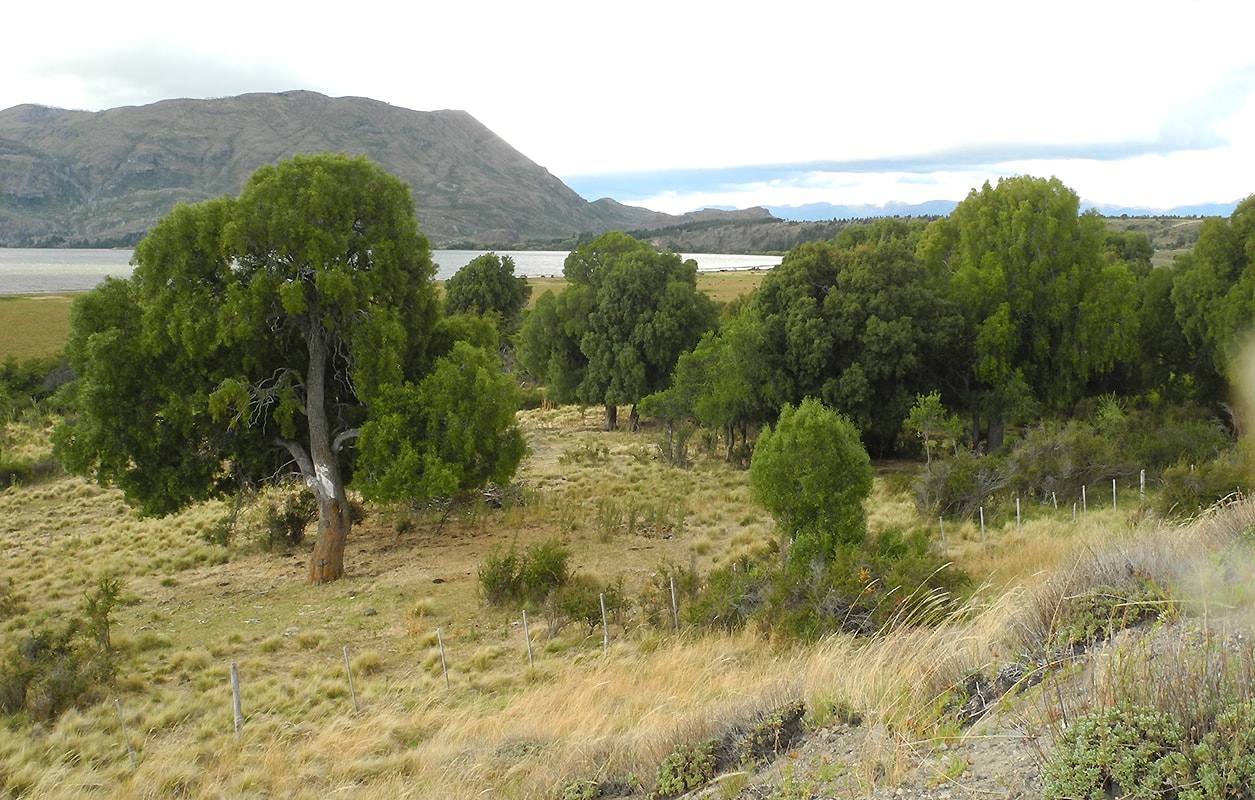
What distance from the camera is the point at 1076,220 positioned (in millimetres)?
28422

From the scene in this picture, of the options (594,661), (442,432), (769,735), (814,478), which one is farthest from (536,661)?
(769,735)

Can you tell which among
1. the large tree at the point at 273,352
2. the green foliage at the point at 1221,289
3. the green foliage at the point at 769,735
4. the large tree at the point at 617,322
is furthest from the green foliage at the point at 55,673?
the green foliage at the point at 1221,289

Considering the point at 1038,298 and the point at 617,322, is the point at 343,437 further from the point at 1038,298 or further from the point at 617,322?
the point at 1038,298

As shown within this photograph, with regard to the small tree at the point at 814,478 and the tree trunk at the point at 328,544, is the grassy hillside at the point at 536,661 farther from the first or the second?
the small tree at the point at 814,478

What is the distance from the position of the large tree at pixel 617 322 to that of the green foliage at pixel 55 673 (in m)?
26.2

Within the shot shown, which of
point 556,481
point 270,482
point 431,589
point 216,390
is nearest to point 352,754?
point 431,589

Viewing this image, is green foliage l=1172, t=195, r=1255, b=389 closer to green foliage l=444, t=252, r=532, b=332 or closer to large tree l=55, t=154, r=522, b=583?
large tree l=55, t=154, r=522, b=583

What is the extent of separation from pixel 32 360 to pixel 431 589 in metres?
51.1

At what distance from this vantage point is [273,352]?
18.1 m

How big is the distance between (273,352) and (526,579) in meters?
7.87

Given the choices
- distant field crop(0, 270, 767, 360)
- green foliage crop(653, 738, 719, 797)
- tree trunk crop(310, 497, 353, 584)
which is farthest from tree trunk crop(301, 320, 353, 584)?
distant field crop(0, 270, 767, 360)

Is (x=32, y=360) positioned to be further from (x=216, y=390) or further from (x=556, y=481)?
(x=216, y=390)

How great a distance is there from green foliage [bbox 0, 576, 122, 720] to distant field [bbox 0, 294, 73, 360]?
2126 inches

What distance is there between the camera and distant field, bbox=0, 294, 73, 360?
65.0 meters
